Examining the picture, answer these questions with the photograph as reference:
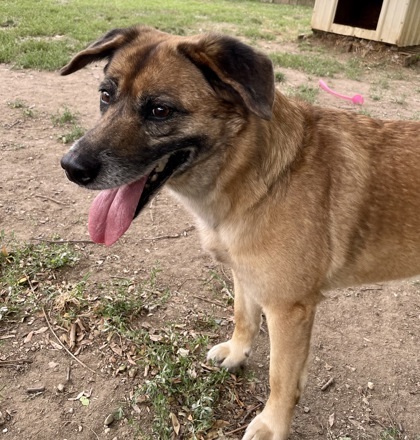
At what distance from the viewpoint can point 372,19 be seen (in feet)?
36.5

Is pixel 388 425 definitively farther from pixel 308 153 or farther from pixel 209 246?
pixel 308 153

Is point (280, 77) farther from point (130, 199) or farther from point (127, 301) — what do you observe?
point (130, 199)

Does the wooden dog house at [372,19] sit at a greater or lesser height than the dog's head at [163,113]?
lesser

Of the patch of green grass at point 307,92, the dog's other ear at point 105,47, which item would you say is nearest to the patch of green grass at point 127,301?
the dog's other ear at point 105,47

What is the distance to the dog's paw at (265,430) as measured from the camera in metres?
2.42

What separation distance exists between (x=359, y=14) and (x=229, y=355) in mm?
11066

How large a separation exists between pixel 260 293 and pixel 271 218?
383 millimetres

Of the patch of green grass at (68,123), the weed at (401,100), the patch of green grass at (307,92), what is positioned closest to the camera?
the patch of green grass at (68,123)

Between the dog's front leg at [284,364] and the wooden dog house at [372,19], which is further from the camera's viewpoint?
the wooden dog house at [372,19]

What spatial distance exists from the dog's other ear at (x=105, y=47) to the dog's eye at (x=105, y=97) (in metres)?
0.28

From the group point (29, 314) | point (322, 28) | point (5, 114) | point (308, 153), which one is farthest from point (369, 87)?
point (29, 314)

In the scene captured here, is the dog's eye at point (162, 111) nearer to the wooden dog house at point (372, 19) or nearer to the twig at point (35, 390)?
the twig at point (35, 390)

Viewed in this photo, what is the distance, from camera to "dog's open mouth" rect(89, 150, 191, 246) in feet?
7.34

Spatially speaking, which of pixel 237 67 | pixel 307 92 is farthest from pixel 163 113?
pixel 307 92
